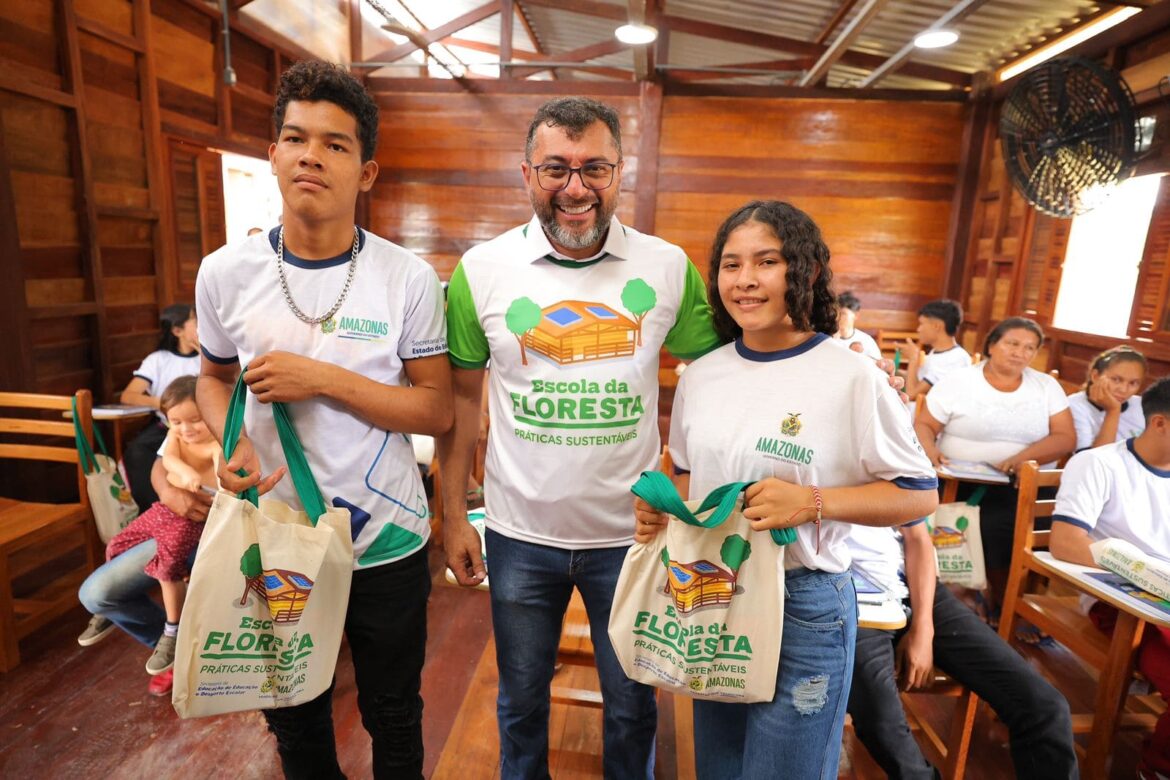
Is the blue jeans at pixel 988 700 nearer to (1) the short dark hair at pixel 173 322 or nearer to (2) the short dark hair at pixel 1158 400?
(2) the short dark hair at pixel 1158 400

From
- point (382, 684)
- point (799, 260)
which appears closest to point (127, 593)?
point (382, 684)

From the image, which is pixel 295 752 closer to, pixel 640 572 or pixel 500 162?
pixel 640 572

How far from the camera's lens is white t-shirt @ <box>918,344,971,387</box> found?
4396 millimetres

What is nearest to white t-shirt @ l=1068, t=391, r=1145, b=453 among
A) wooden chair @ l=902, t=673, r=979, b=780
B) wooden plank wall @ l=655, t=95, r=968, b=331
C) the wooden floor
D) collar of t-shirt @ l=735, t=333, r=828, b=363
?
the wooden floor

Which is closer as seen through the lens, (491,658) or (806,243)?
(806,243)

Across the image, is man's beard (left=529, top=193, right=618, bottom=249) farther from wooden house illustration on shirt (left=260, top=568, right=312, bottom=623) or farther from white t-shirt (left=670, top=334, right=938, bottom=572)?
wooden house illustration on shirt (left=260, top=568, right=312, bottom=623)

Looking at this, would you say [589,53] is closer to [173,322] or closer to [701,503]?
[173,322]

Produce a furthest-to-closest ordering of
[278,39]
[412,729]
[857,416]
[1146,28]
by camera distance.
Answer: [278,39]
[1146,28]
[412,729]
[857,416]

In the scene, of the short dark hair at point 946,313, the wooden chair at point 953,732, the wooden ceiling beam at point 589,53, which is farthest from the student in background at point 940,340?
the wooden ceiling beam at point 589,53

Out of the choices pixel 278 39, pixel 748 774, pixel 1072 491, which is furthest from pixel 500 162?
Result: pixel 748 774

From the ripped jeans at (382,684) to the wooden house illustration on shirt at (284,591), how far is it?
0.16m

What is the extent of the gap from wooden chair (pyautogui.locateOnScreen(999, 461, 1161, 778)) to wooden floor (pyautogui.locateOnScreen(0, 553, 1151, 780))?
0.27 m

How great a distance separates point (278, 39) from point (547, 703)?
5.78 m

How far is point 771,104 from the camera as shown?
634cm
